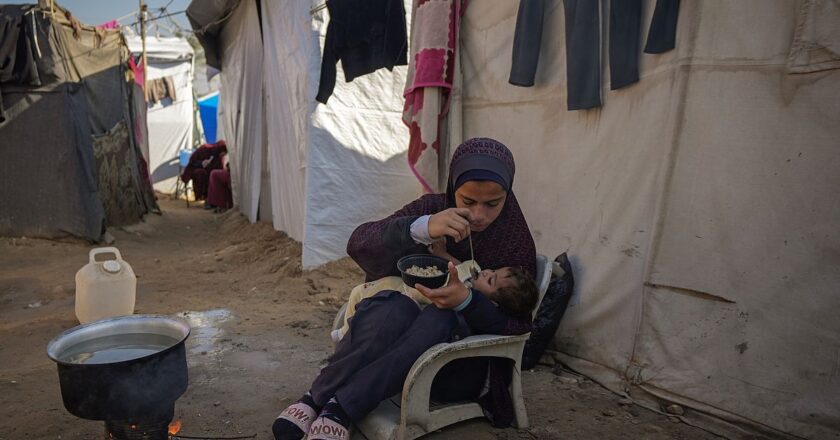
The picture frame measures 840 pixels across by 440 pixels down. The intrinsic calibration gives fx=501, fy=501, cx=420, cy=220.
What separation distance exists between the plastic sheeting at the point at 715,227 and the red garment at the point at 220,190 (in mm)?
8737

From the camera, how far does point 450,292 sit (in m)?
1.93

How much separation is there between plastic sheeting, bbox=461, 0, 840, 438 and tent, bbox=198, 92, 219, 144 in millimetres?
15277

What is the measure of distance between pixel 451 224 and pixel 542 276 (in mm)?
630

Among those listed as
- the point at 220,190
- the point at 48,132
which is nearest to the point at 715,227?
the point at 48,132

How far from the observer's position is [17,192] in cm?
640

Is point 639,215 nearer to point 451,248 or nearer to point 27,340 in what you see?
point 451,248

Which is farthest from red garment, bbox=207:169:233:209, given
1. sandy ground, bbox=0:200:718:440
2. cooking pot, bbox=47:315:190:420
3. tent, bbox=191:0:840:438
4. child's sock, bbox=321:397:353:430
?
child's sock, bbox=321:397:353:430

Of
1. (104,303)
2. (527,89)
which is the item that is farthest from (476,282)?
(104,303)

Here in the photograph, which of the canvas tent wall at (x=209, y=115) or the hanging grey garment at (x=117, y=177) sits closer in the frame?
the hanging grey garment at (x=117, y=177)

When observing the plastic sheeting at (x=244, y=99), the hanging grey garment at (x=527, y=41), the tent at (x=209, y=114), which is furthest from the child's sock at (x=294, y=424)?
the tent at (x=209, y=114)

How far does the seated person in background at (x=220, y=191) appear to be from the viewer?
408 inches

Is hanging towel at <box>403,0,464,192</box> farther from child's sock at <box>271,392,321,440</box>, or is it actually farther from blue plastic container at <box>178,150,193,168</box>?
blue plastic container at <box>178,150,193,168</box>

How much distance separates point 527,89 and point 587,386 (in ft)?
6.43

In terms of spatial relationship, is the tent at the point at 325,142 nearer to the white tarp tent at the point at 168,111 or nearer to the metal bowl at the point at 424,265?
the metal bowl at the point at 424,265
